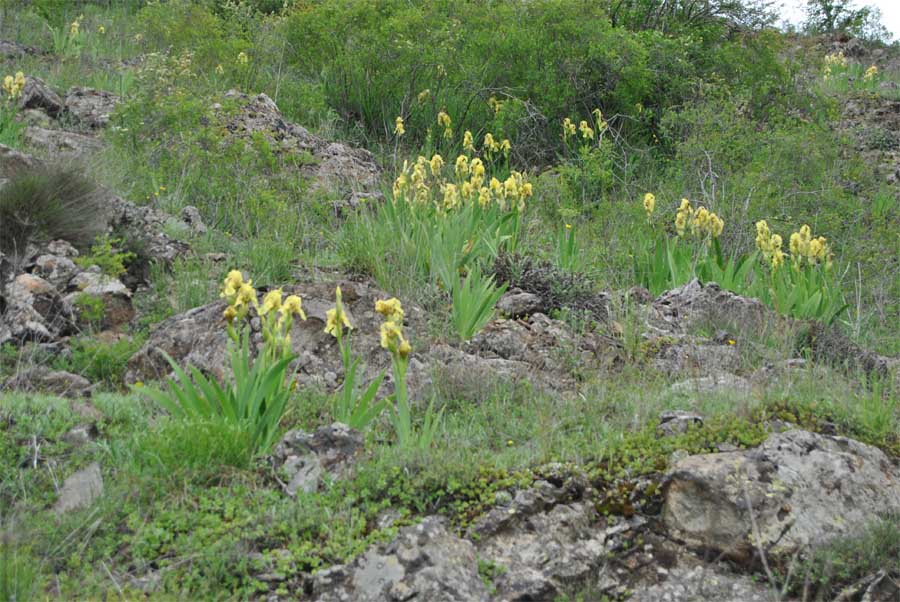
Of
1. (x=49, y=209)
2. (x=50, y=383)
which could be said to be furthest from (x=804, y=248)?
(x=49, y=209)

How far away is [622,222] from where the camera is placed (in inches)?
328

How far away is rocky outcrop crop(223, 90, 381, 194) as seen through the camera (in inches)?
330

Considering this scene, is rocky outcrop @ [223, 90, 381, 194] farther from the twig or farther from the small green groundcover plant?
the twig

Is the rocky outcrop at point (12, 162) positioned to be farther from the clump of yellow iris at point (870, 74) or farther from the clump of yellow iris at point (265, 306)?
the clump of yellow iris at point (870, 74)

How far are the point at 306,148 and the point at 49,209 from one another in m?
3.31

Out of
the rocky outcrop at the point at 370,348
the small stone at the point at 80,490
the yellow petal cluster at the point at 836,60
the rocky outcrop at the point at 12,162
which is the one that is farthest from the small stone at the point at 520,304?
the yellow petal cluster at the point at 836,60

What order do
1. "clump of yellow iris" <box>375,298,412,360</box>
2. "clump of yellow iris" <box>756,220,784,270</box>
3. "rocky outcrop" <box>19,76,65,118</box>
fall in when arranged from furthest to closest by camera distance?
"rocky outcrop" <box>19,76,65,118</box>, "clump of yellow iris" <box>756,220,784,270</box>, "clump of yellow iris" <box>375,298,412,360</box>

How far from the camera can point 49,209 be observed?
6.05 m

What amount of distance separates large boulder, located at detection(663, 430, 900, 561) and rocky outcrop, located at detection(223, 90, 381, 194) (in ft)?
16.4

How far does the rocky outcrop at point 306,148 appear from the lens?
8383mm

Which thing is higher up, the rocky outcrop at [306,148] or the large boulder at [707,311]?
the large boulder at [707,311]

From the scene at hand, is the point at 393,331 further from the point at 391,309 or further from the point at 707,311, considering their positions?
the point at 707,311

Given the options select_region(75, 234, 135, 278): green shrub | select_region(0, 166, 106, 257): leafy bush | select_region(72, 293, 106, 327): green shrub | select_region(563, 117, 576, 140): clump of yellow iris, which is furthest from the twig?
select_region(563, 117, 576, 140): clump of yellow iris

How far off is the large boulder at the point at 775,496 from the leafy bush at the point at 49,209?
4435 millimetres
